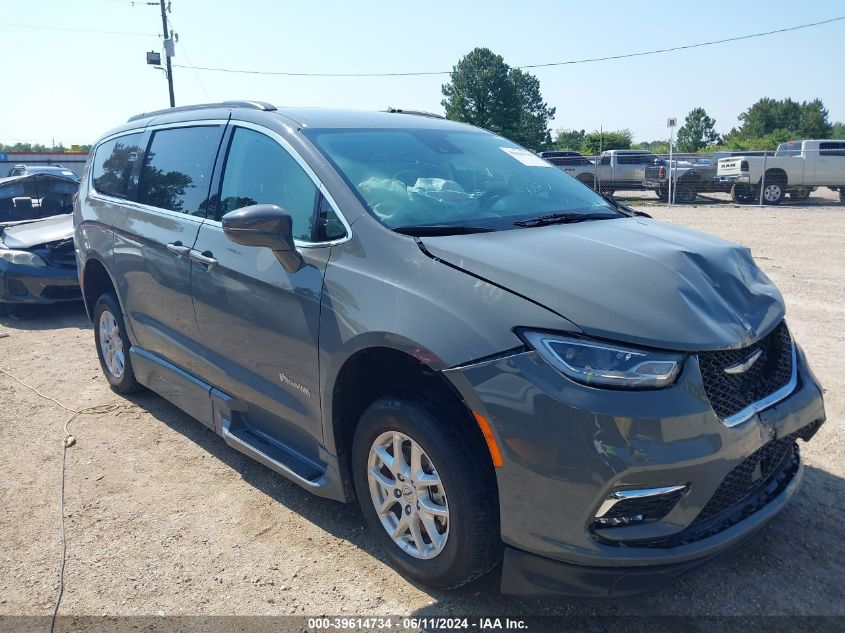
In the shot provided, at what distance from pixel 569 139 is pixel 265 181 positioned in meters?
68.4

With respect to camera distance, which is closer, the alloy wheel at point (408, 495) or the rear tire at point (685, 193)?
the alloy wheel at point (408, 495)

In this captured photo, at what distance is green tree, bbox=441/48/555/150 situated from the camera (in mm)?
56219

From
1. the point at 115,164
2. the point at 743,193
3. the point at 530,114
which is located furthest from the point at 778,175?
the point at 530,114

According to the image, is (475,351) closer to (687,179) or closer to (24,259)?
(24,259)

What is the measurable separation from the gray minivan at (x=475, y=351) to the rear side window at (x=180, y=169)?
24 millimetres

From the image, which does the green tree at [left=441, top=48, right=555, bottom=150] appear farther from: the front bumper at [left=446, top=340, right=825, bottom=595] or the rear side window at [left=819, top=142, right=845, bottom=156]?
the front bumper at [left=446, top=340, right=825, bottom=595]

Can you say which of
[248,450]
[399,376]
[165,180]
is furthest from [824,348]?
[165,180]

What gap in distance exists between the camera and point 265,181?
3.39 metres

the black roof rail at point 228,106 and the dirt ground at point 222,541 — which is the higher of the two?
the black roof rail at point 228,106

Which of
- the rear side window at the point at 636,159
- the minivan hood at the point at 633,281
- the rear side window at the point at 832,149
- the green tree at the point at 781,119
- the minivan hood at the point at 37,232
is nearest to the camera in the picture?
the minivan hood at the point at 633,281

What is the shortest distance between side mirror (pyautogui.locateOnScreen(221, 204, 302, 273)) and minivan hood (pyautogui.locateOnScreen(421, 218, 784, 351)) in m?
0.62

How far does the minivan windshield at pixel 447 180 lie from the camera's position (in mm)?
3006

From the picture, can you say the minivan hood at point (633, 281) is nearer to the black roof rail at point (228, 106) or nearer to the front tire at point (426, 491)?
the front tire at point (426, 491)

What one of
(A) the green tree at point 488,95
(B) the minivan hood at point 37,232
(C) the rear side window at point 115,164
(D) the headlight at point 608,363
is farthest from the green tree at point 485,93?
(D) the headlight at point 608,363
